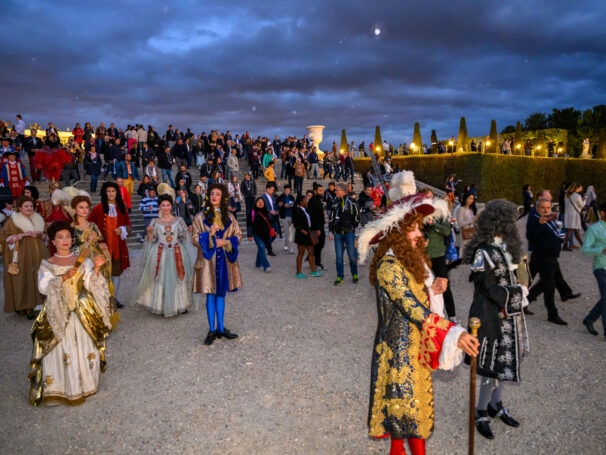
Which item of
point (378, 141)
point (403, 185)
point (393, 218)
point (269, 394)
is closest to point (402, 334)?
point (393, 218)

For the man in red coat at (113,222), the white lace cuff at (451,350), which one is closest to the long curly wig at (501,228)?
the white lace cuff at (451,350)

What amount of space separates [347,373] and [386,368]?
6.93ft

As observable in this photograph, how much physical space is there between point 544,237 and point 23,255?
8.36 m

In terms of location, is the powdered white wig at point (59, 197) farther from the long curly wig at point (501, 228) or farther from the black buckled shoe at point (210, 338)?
the long curly wig at point (501, 228)

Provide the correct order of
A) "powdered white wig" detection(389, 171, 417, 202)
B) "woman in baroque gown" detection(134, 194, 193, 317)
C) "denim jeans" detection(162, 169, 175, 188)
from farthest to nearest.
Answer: "denim jeans" detection(162, 169, 175, 188) < "woman in baroque gown" detection(134, 194, 193, 317) < "powdered white wig" detection(389, 171, 417, 202)

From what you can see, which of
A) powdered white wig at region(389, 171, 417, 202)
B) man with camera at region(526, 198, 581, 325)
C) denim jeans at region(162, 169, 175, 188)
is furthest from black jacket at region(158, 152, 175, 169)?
man with camera at region(526, 198, 581, 325)

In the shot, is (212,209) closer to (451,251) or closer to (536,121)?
(451,251)

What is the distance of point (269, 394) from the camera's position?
13.4ft

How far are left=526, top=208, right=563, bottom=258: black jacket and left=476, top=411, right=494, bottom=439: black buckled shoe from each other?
10.8 ft

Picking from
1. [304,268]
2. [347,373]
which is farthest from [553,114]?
[347,373]

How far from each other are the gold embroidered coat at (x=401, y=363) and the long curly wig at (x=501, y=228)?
1464 millimetres

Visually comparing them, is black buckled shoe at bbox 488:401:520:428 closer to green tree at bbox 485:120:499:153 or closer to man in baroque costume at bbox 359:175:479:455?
man in baroque costume at bbox 359:175:479:455

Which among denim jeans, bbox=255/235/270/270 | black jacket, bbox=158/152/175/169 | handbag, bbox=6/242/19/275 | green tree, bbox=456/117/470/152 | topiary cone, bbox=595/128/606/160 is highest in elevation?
green tree, bbox=456/117/470/152

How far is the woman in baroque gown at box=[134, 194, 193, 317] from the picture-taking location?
6.22 metres
